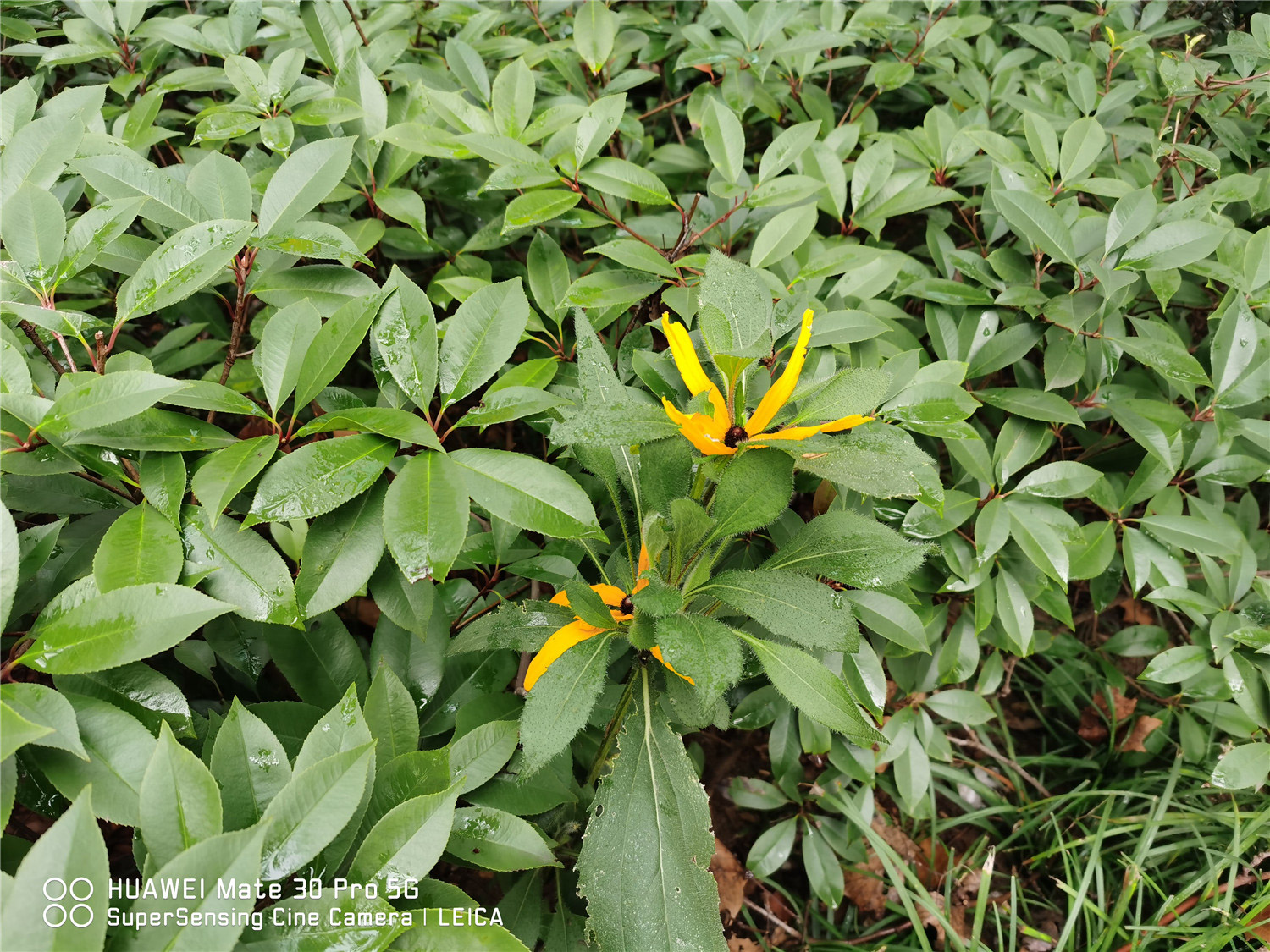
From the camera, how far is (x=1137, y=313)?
59.4 inches

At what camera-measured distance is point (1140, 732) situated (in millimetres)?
1709

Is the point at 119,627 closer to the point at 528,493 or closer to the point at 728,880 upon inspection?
the point at 528,493

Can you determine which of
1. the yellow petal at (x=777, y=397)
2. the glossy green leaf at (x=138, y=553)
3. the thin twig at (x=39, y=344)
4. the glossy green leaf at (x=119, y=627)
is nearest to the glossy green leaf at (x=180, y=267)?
the thin twig at (x=39, y=344)

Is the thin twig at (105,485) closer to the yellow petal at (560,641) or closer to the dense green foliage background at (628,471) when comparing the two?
the dense green foliage background at (628,471)

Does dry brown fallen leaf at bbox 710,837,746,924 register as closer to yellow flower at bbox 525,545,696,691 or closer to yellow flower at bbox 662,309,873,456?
yellow flower at bbox 525,545,696,691

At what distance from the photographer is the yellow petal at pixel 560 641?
907 mm

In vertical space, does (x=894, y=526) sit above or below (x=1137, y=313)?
below

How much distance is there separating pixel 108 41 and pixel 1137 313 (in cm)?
204

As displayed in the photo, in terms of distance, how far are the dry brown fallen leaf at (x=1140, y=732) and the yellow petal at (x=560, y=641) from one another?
1348mm

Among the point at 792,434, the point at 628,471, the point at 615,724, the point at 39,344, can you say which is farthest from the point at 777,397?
the point at 39,344

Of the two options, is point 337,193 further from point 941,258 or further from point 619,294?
point 941,258

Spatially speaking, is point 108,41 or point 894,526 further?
point 108,41

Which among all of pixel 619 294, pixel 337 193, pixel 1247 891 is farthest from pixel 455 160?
pixel 1247 891

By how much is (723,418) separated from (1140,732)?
5.01 feet
